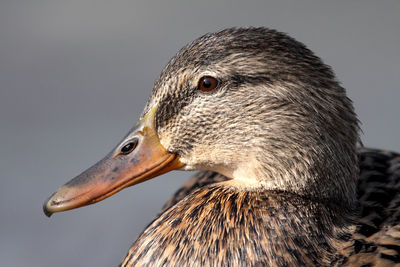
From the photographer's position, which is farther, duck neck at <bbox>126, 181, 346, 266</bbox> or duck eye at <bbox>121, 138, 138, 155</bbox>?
duck eye at <bbox>121, 138, 138, 155</bbox>

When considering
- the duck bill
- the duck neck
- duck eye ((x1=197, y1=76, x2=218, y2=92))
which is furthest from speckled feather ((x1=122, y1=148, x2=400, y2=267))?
duck eye ((x1=197, y1=76, x2=218, y2=92))

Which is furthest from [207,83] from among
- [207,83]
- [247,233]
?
[247,233]

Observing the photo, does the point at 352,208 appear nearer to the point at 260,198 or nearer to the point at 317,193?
the point at 317,193

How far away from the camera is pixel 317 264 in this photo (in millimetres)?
1440

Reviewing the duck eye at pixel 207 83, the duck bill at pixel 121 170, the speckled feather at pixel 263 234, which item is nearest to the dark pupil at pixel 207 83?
the duck eye at pixel 207 83

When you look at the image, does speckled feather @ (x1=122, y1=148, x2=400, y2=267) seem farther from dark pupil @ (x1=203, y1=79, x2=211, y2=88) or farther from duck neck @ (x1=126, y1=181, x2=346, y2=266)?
dark pupil @ (x1=203, y1=79, x2=211, y2=88)

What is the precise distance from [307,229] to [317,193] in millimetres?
99

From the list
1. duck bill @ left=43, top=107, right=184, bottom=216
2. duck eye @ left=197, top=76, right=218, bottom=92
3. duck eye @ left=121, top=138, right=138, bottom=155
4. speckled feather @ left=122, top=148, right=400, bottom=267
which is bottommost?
speckled feather @ left=122, top=148, right=400, bottom=267

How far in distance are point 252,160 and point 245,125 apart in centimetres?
9

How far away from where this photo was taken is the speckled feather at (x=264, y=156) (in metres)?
1.46

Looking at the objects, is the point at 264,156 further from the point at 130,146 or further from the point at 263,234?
the point at 130,146

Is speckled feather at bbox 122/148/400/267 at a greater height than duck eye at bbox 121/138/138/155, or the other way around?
duck eye at bbox 121/138/138/155

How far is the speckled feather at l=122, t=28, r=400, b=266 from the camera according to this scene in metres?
1.46

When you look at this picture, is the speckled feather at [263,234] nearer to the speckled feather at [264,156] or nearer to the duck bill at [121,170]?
the speckled feather at [264,156]
